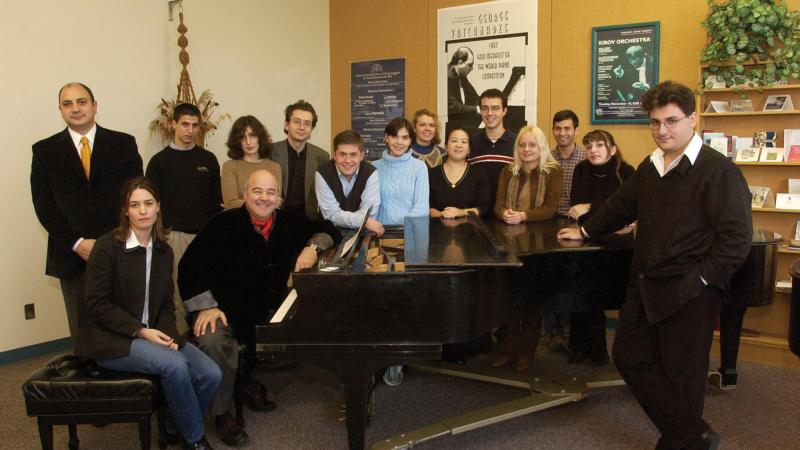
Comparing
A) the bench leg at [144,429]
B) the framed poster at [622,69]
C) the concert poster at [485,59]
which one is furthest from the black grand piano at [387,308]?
the concert poster at [485,59]

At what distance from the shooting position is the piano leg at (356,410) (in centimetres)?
247

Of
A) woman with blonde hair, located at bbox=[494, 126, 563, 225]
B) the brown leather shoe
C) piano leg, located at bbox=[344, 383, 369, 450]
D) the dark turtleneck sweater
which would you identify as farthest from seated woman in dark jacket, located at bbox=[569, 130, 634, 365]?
piano leg, located at bbox=[344, 383, 369, 450]

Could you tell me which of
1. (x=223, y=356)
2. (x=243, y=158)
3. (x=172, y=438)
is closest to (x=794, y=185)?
(x=243, y=158)

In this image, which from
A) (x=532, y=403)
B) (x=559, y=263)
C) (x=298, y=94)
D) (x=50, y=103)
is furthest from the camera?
(x=298, y=94)

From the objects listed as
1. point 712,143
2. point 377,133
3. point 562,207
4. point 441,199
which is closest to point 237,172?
point 441,199

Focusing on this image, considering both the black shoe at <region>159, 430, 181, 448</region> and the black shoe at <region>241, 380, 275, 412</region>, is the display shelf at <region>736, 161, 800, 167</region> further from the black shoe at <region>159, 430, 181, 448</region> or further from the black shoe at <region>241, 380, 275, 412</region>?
the black shoe at <region>159, 430, 181, 448</region>

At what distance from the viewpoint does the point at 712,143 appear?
428 cm

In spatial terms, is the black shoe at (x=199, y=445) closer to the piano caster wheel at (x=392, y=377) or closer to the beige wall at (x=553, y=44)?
the piano caster wheel at (x=392, y=377)

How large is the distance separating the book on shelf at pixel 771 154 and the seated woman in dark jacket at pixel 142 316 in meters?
3.54

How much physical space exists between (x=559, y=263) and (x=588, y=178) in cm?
111

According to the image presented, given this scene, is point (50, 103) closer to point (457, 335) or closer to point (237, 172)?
point (237, 172)

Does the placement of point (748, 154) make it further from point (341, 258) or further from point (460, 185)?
point (341, 258)

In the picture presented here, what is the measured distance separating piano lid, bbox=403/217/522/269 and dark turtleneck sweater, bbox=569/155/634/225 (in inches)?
29.6

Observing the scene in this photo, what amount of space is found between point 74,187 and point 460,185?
206cm
